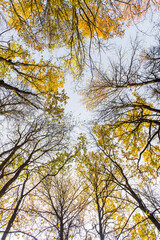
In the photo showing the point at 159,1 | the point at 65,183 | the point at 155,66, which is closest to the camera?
the point at 159,1

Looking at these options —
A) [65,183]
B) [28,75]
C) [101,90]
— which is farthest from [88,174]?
[28,75]

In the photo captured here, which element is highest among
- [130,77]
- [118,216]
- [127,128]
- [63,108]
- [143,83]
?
[130,77]

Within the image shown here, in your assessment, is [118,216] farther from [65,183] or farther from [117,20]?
[117,20]

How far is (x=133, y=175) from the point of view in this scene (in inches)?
228

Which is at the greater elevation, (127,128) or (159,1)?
(159,1)

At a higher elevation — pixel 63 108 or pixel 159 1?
pixel 159 1

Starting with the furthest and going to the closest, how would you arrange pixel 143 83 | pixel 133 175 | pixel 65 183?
1. pixel 65 183
2. pixel 133 175
3. pixel 143 83

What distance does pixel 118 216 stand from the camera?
7.39 metres

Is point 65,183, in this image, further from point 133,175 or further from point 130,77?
point 130,77

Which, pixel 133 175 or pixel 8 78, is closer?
pixel 8 78

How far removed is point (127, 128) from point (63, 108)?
3.30 meters

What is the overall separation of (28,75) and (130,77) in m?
4.59

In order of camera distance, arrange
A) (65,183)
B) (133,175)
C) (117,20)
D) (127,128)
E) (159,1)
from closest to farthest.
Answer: (159,1) → (117,20) → (127,128) → (133,175) → (65,183)

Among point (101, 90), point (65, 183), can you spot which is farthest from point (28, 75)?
point (65, 183)
